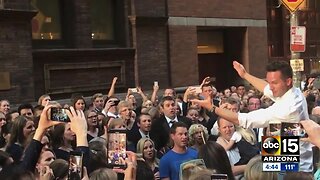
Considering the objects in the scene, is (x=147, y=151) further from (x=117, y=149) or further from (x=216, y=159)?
(x=117, y=149)

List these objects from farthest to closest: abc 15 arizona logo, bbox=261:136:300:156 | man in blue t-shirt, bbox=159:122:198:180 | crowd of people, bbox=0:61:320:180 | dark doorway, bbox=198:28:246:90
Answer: dark doorway, bbox=198:28:246:90 → man in blue t-shirt, bbox=159:122:198:180 → crowd of people, bbox=0:61:320:180 → abc 15 arizona logo, bbox=261:136:300:156

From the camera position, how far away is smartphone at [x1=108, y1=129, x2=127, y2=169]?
497 cm

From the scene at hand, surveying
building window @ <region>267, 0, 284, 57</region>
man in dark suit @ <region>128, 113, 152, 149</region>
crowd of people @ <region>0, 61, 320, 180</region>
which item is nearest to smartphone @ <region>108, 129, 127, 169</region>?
crowd of people @ <region>0, 61, 320, 180</region>

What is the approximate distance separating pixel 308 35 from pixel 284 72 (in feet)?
79.7

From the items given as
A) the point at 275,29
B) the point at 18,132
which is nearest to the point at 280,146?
the point at 18,132

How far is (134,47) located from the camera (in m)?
17.7

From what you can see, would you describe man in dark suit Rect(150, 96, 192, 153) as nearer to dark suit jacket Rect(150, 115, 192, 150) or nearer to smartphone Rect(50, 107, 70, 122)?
dark suit jacket Rect(150, 115, 192, 150)

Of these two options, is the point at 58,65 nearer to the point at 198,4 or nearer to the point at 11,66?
the point at 11,66

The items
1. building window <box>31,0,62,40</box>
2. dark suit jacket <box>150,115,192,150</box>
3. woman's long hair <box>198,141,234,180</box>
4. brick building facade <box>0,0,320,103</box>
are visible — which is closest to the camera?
woman's long hair <box>198,141,234,180</box>

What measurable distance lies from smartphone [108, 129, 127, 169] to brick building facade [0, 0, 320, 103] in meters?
9.05

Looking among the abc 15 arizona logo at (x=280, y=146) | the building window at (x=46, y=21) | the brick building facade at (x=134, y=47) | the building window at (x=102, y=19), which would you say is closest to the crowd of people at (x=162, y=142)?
the abc 15 arizona logo at (x=280, y=146)

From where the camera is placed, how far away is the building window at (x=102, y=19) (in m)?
17.0

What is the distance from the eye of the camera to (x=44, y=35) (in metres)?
15.5

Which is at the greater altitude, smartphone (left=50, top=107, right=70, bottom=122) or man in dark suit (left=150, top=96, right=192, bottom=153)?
smartphone (left=50, top=107, right=70, bottom=122)
